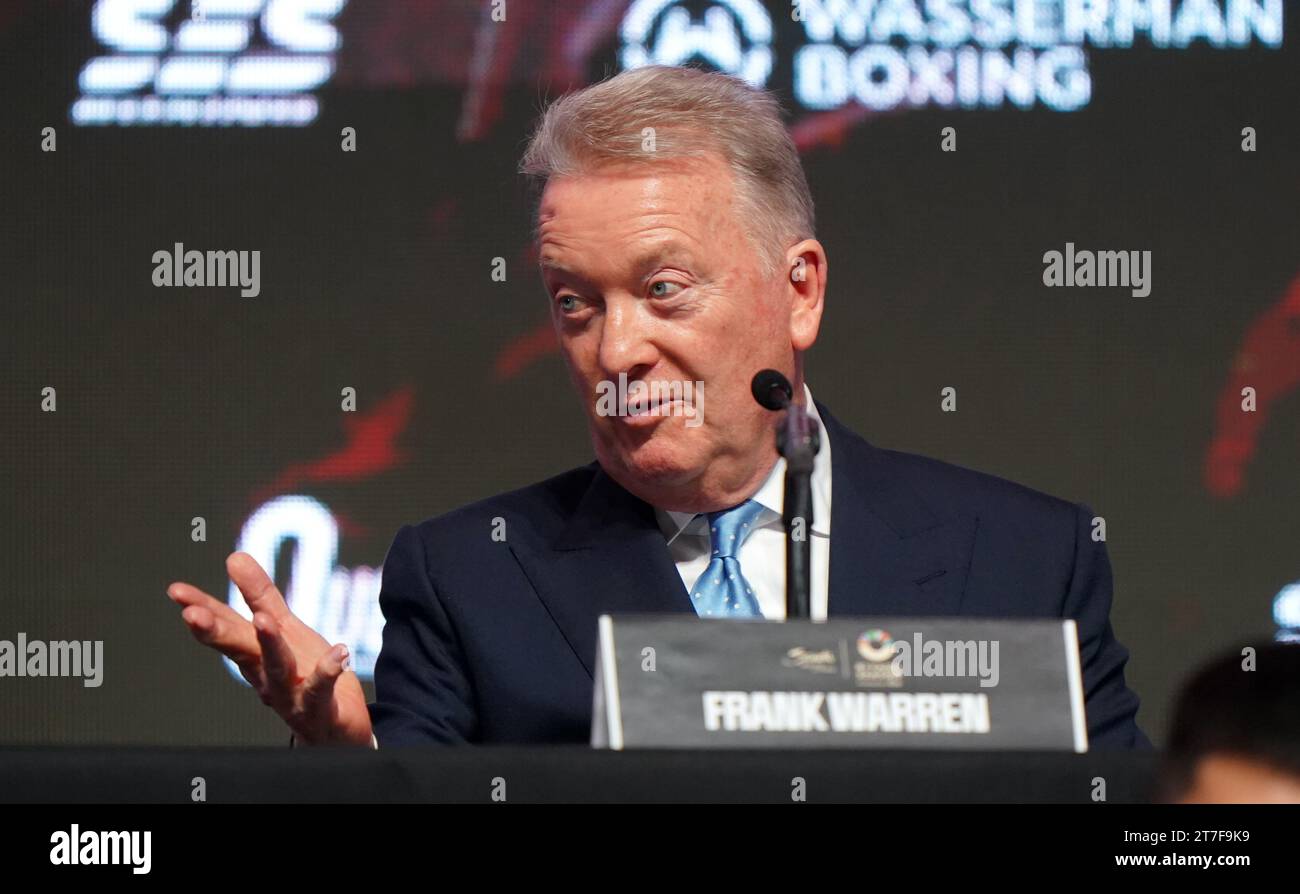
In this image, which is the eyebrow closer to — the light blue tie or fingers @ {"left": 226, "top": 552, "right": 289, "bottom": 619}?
the light blue tie

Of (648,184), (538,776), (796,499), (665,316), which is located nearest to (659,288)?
(665,316)

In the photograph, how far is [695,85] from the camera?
7.98ft

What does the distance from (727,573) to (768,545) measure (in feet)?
0.30

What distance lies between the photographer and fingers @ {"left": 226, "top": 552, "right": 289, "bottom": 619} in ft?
5.86

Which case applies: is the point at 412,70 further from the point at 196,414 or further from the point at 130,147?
the point at 196,414

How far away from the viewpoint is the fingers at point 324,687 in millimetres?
1750

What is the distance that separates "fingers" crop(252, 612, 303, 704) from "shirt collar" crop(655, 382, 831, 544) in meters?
0.72

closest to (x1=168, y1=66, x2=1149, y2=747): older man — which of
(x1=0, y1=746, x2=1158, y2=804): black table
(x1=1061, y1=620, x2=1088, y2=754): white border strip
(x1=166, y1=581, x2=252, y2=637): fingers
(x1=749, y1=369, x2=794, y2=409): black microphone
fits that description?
(x1=749, y1=369, x2=794, y2=409): black microphone

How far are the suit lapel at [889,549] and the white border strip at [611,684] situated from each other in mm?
706

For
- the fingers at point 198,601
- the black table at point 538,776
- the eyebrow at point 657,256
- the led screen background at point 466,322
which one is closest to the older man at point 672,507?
the eyebrow at point 657,256

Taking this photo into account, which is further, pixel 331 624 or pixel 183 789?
pixel 331 624

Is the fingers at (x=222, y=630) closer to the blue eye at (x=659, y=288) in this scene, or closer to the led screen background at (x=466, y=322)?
the blue eye at (x=659, y=288)
